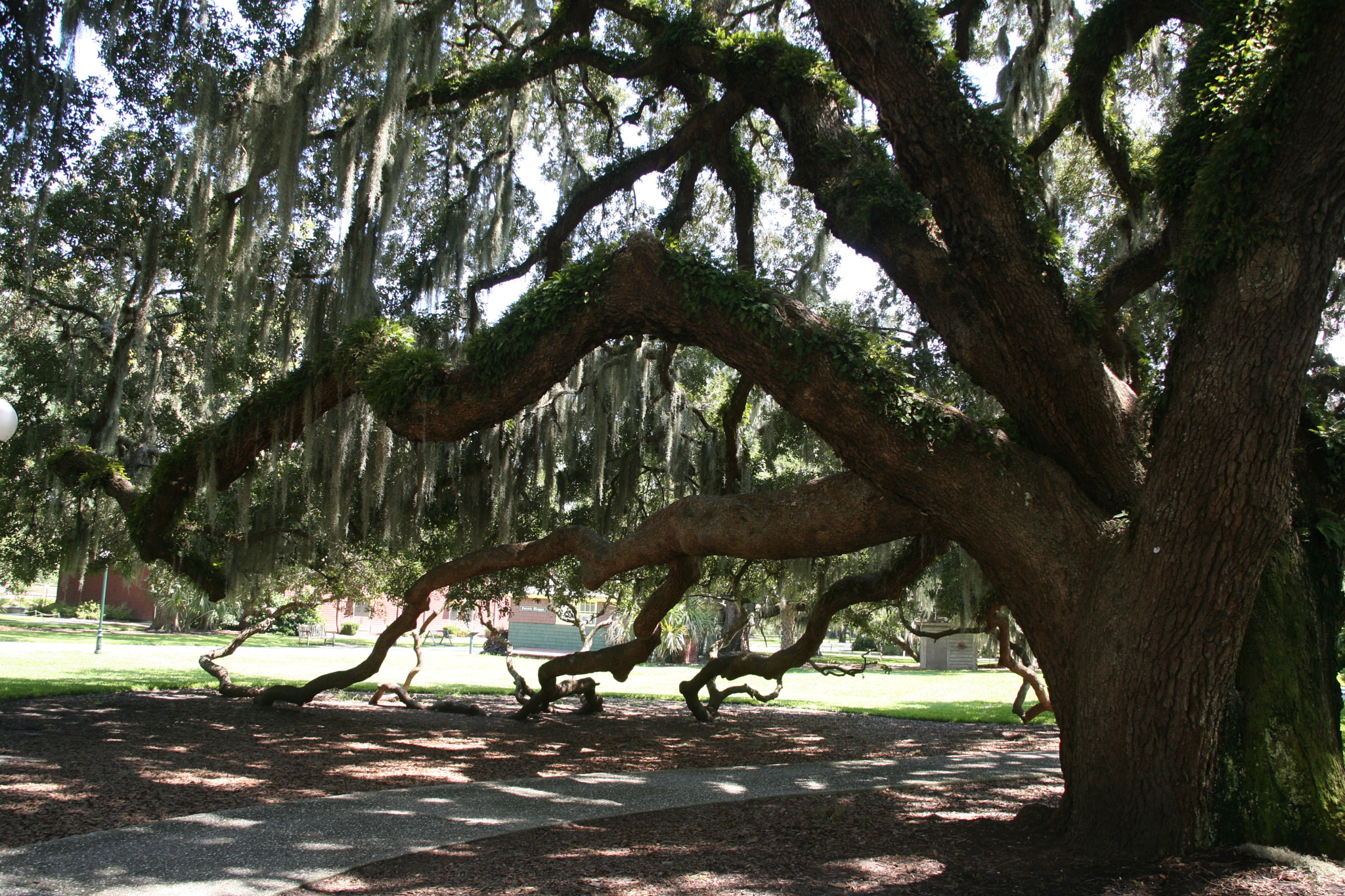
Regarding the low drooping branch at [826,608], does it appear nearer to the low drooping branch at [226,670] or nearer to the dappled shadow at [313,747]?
the dappled shadow at [313,747]

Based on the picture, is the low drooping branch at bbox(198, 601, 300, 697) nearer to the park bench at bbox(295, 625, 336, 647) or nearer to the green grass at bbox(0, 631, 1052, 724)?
the green grass at bbox(0, 631, 1052, 724)

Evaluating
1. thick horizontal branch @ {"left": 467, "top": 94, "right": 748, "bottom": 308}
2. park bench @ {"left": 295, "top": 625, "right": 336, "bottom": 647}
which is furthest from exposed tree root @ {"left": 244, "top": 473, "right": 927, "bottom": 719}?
park bench @ {"left": 295, "top": 625, "right": 336, "bottom": 647}

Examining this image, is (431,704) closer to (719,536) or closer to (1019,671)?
(719,536)

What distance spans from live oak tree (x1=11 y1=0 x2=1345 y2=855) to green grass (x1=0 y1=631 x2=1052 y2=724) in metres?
5.47

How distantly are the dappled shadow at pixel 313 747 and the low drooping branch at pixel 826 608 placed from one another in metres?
0.70

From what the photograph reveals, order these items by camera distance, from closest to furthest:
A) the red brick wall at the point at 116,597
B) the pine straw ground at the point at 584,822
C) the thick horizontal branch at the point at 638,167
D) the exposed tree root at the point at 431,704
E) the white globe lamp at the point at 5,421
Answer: the pine straw ground at the point at 584,822 < the white globe lamp at the point at 5,421 < the thick horizontal branch at the point at 638,167 < the exposed tree root at the point at 431,704 < the red brick wall at the point at 116,597

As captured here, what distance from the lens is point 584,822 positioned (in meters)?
5.09

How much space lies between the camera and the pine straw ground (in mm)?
3723

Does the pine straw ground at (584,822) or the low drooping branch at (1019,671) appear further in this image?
the low drooping branch at (1019,671)

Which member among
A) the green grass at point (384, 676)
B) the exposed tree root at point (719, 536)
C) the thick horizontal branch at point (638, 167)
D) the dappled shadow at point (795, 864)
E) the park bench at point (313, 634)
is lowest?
the park bench at point (313, 634)

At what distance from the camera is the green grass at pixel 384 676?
44.1 feet

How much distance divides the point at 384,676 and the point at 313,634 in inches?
748

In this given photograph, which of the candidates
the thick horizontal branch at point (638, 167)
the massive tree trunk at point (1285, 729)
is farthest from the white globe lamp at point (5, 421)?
the massive tree trunk at point (1285, 729)

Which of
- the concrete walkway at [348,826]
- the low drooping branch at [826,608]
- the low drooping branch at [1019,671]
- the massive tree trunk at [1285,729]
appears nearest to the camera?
the concrete walkway at [348,826]
